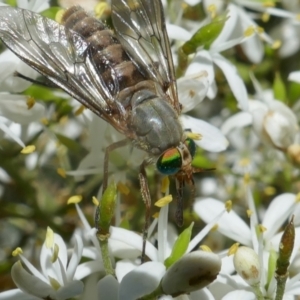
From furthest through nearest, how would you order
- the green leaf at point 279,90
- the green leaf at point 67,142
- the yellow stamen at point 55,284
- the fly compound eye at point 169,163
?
1. the green leaf at point 279,90
2. the green leaf at point 67,142
3. the fly compound eye at point 169,163
4. the yellow stamen at point 55,284

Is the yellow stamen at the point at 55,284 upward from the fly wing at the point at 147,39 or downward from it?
downward

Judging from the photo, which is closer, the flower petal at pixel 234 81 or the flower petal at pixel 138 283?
the flower petal at pixel 138 283

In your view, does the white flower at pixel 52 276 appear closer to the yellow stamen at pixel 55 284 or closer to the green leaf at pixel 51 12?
the yellow stamen at pixel 55 284

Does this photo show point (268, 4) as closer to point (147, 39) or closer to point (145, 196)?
point (147, 39)

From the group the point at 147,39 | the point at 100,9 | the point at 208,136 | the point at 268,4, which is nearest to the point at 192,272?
the point at 208,136

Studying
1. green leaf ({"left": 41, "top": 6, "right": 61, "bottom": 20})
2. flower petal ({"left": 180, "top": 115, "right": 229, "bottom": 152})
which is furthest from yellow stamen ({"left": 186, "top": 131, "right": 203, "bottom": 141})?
green leaf ({"left": 41, "top": 6, "right": 61, "bottom": 20})

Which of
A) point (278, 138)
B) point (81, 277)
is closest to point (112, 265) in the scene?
point (81, 277)

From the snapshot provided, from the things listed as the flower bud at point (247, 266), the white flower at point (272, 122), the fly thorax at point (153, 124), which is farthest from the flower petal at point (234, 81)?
the flower bud at point (247, 266)

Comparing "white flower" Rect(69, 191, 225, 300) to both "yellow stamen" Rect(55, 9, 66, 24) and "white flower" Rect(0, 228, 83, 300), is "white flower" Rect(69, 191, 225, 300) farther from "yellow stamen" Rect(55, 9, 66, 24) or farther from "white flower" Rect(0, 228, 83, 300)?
"yellow stamen" Rect(55, 9, 66, 24)
